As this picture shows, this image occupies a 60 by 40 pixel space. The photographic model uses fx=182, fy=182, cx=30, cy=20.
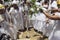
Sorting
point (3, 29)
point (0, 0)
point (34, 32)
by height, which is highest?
point (0, 0)

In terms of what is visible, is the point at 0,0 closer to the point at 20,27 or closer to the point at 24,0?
the point at 24,0

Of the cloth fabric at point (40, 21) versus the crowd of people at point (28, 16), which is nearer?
the crowd of people at point (28, 16)

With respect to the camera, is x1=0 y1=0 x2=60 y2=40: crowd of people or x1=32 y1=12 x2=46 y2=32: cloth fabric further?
x1=32 y1=12 x2=46 y2=32: cloth fabric

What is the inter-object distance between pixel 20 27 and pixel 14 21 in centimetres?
31

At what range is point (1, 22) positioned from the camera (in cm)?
254

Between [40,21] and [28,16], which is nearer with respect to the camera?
[40,21]

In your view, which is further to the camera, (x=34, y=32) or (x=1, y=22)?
(x=34, y=32)

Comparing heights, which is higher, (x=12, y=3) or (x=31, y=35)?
(x=12, y=3)

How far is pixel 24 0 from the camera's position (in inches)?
148

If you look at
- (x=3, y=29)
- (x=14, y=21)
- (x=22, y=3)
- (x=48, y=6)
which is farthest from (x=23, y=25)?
(x=3, y=29)

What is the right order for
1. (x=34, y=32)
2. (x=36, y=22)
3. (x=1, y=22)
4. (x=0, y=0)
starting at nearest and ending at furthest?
(x=1, y=22) → (x=0, y=0) → (x=36, y=22) → (x=34, y=32)

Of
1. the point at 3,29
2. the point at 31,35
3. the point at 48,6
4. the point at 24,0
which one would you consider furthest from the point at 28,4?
the point at 3,29

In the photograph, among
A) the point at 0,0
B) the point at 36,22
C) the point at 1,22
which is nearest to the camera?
the point at 1,22

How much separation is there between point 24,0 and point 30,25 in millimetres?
691
